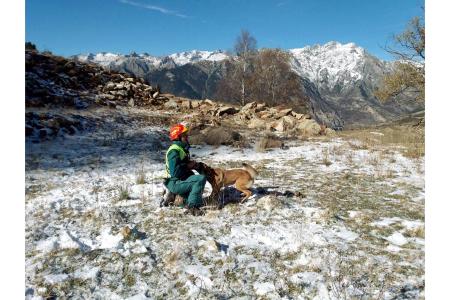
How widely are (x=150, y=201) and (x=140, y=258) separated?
9.05 feet

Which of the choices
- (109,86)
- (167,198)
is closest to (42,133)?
(167,198)

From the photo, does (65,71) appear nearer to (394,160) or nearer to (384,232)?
(394,160)

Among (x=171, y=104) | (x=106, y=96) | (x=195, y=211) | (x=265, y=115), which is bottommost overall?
(x=195, y=211)

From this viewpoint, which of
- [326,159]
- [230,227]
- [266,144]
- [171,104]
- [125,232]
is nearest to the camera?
[125,232]

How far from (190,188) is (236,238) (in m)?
1.68

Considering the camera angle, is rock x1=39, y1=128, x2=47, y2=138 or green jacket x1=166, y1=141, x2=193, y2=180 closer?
green jacket x1=166, y1=141, x2=193, y2=180

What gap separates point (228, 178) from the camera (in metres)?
7.84

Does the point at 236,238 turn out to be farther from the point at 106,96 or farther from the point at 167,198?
the point at 106,96

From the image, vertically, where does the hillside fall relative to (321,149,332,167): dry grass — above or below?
below

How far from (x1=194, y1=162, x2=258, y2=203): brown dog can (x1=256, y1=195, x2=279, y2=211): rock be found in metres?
0.36

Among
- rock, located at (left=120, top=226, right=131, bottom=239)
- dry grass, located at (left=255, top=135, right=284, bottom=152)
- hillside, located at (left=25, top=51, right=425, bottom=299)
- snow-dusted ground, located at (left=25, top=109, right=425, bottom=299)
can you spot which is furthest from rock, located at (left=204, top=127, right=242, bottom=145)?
rock, located at (left=120, top=226, right=131, bottom=239)

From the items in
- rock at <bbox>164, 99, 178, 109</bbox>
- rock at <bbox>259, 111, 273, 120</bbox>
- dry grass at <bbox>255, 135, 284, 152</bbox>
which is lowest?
dry grass at <bbox>255, 135, 284, 152</bbox>

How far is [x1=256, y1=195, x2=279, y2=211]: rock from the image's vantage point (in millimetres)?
7428

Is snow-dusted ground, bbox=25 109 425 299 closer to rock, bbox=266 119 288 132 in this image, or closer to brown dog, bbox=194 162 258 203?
brown dog, bbox=194 162 258 203
